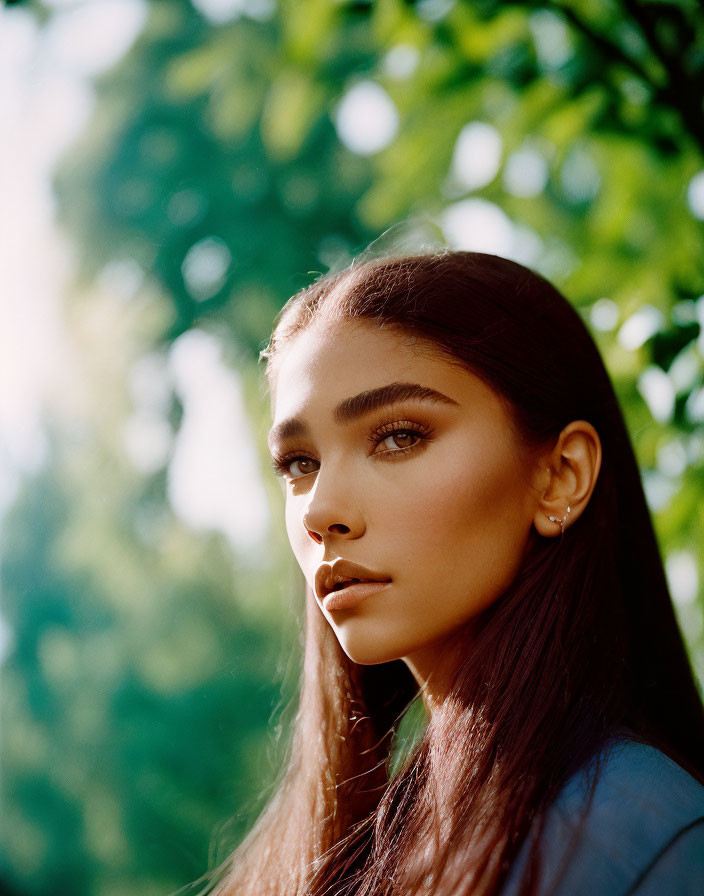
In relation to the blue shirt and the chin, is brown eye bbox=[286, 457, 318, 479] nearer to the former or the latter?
the chin

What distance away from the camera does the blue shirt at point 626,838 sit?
116cm

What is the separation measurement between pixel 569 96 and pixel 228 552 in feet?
22.6

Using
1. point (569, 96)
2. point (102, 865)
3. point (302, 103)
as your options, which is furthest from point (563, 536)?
point (102, 865)

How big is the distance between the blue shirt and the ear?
44 cm

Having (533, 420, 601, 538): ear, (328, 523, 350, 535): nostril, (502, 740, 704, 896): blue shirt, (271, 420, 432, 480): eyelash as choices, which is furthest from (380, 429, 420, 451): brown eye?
(502, 740, 704, 896): blue shirt

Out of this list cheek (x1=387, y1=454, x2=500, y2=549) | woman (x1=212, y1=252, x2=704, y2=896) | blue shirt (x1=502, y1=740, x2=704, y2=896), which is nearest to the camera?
blue shirt (x1=502, y1=740, x2=704, y2=896)

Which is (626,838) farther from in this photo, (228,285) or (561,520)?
(228,285)

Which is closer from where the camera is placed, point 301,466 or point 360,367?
point 360,367

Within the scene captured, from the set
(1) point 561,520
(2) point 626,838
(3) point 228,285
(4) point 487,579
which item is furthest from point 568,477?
(3) point 228,285

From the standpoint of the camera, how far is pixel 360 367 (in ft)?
5.04

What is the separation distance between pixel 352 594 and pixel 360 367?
1.29 feet

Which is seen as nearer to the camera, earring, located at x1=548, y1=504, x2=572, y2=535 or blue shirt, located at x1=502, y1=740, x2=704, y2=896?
blue shirt, located at x1=502, y1=740, x2=704, y2=896

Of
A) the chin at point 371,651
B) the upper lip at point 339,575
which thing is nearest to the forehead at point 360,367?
the upper lip at point 339,575

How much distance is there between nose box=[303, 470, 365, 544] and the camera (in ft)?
4.82
